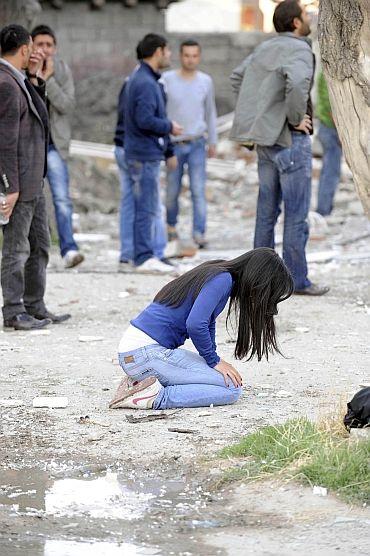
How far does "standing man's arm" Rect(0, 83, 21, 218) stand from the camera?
8070 millimetres

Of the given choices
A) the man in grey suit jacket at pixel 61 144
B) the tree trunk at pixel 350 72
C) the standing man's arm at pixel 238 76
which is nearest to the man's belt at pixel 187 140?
the man in grey suit jacket at pixel 61 144

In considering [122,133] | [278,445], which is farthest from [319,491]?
[122,133]

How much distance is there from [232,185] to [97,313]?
9592 mm

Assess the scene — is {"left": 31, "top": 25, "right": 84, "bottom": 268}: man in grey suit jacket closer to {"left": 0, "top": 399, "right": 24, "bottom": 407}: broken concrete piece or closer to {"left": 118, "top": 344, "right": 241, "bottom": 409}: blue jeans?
{"left": 0, "top": 399, "right": 24, "bottom": 407}: broken concrete piece

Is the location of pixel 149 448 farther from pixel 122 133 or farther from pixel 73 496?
pixel 122 133

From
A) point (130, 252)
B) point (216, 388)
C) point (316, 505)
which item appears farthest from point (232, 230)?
point (316, 505)

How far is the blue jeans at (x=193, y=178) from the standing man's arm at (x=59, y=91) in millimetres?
1776

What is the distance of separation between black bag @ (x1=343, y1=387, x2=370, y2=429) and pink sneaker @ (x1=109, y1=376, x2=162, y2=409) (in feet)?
3.87

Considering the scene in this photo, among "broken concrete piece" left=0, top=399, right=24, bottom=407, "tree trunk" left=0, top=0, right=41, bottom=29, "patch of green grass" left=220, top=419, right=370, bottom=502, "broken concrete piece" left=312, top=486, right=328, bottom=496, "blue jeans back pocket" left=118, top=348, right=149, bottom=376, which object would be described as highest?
"tree trunk" left=0, top=0, right=41, bottom=29

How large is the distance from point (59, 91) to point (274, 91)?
7.73 feet

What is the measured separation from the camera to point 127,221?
38.0ft

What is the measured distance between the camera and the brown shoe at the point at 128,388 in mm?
6363

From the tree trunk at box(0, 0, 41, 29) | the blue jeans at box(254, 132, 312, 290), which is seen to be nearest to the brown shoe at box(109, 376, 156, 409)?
the blue jeans at box(254, 132, 312, 290)

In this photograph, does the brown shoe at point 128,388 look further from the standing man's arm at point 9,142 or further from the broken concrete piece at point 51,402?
the standing man's arm at point 9,142
